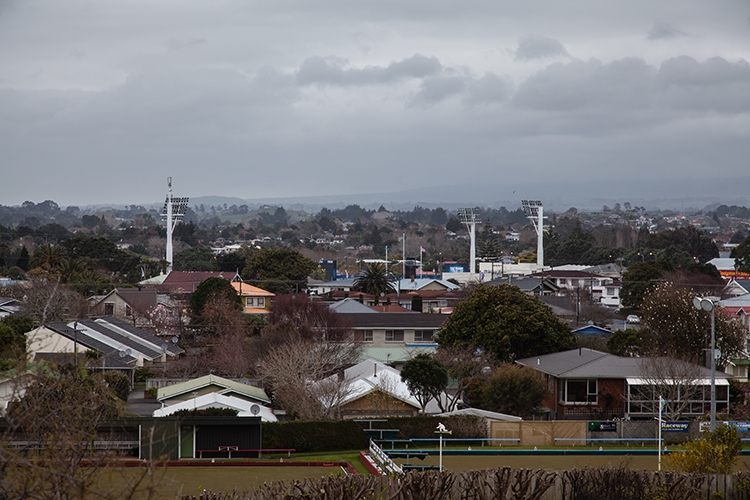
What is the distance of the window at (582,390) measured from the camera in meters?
32.2

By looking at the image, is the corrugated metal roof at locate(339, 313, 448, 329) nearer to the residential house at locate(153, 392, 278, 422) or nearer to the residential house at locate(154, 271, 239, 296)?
the residential house at locate(154, 271, 239, 296)

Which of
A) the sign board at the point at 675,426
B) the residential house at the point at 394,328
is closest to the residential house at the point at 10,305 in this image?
the residential house at the point at 394,328

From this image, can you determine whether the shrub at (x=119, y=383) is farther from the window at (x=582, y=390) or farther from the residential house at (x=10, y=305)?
the residential house at (x=10, y=305)

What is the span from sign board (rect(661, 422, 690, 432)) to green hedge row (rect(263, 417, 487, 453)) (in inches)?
206

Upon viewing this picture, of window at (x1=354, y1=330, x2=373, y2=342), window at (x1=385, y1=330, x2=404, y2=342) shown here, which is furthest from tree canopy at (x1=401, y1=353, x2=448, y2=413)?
window at (x1=385, y1=330, x2=404, y2=342)

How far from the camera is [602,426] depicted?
95.2ft

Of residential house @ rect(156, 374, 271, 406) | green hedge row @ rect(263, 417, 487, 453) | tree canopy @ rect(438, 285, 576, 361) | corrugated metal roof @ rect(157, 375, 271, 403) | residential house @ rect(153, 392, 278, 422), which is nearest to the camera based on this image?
green hedge row @ rect(263, 417, 487, 453)

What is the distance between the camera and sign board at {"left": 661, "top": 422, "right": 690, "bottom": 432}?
28.3 m

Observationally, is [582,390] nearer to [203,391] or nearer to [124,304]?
[203,391]

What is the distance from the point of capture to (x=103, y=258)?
86.8m

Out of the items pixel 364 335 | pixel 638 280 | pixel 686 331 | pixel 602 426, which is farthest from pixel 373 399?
pixel 638 280

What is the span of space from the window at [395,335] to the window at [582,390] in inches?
687

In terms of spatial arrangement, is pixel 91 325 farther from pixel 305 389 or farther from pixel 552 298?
pixel 552 298

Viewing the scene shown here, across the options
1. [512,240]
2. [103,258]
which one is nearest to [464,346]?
[103,258]
